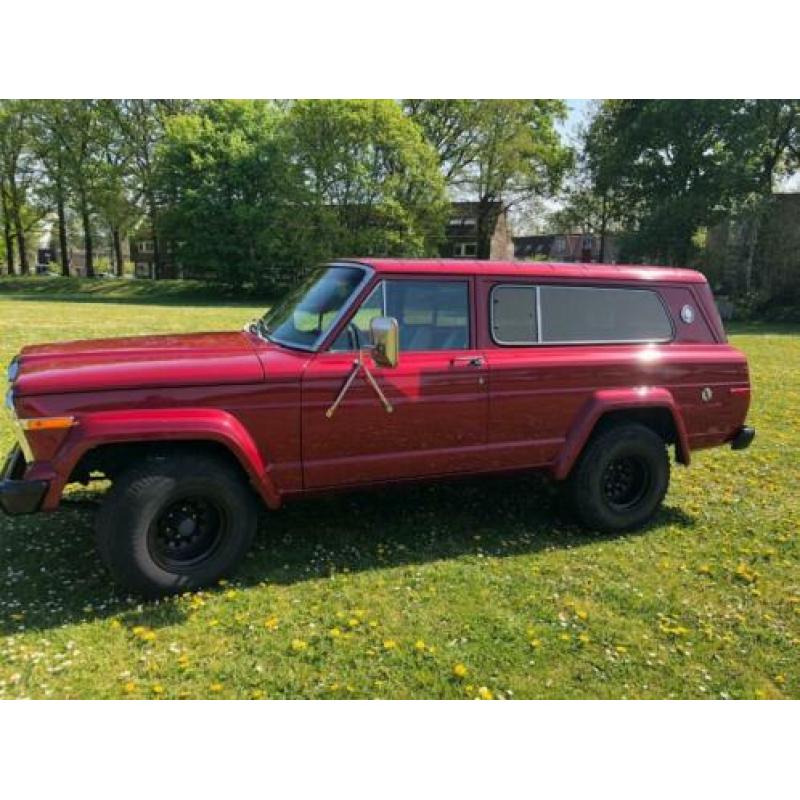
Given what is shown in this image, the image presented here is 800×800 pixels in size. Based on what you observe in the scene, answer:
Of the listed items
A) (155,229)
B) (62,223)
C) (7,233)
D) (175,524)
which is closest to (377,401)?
(175,524)

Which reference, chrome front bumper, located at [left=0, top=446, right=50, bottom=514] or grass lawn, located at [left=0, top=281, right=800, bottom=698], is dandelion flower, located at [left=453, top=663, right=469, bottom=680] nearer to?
grass lawn, located at [left=0, top=281, right=800, bottom=698]

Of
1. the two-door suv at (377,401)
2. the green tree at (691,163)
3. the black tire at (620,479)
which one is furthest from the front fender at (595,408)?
the green tree at (691,163)

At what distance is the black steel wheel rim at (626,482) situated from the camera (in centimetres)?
499

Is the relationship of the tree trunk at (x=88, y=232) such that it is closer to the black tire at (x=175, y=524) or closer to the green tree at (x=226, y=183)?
the green tree at (x=226, y=183)

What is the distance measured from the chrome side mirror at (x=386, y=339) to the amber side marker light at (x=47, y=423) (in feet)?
5.56

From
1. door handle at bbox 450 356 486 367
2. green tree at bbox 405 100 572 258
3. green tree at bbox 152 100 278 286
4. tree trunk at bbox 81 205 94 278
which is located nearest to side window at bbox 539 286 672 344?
door handle at bbox 450 356 486 367

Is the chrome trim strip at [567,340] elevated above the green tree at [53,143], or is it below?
below

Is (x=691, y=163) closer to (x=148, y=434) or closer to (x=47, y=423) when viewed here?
(x=148, y=434)

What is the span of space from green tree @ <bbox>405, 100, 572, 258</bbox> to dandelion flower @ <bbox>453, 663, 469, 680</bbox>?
131 ft

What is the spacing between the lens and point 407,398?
4184mm

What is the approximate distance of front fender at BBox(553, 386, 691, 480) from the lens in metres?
4.70

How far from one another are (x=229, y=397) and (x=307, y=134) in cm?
3391

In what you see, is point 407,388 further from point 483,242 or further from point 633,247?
point 483,242

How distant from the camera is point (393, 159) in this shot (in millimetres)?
34625
